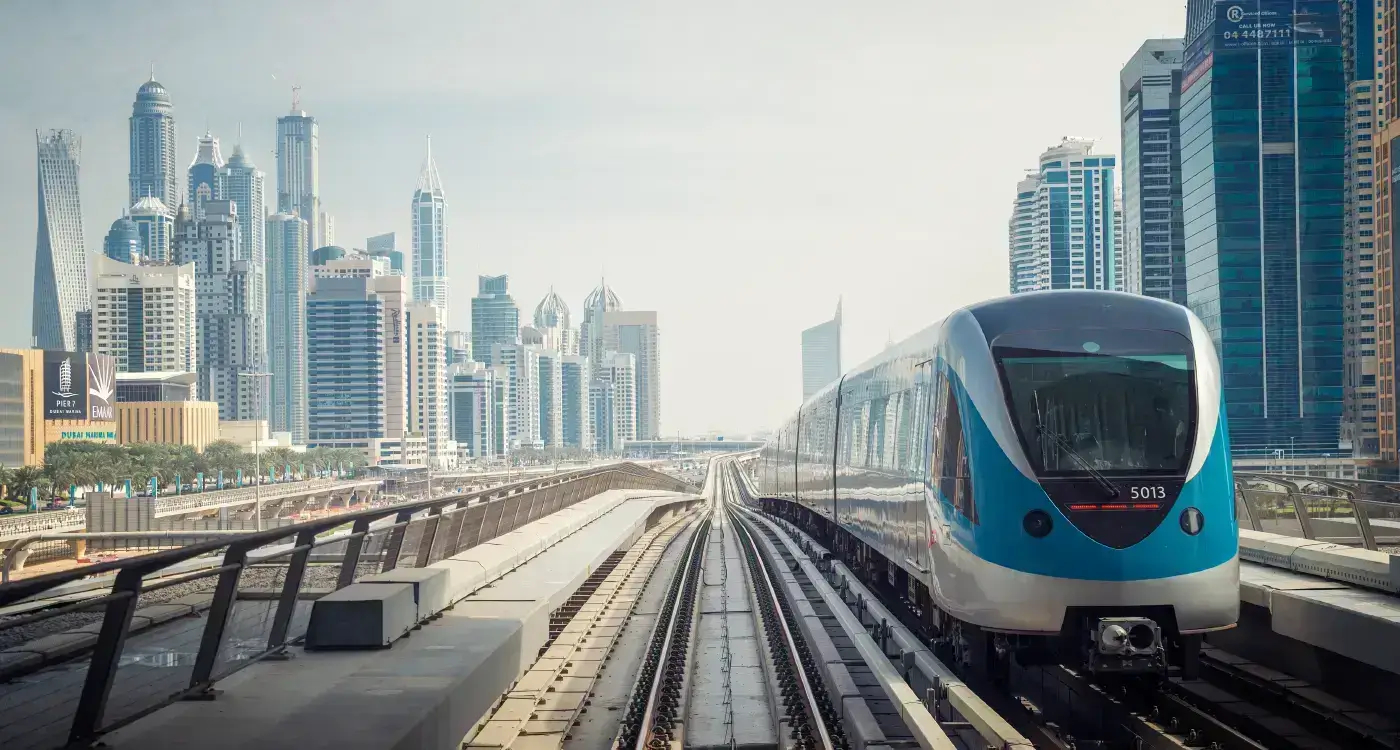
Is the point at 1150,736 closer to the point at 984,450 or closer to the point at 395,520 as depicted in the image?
the point at 984,450

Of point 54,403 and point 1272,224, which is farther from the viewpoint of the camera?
point 54,403

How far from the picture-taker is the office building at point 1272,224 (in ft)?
342

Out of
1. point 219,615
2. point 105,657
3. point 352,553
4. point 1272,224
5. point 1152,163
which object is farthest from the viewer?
point 1152,163

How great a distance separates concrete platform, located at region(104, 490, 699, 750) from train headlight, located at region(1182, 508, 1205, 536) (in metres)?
5.22

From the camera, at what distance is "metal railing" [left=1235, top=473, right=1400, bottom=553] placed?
A: 1204cm

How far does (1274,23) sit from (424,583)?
117 m

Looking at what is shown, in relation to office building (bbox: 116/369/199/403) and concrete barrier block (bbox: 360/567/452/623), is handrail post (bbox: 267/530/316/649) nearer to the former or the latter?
concrete barrier block (bbox: 360/567/452/623)

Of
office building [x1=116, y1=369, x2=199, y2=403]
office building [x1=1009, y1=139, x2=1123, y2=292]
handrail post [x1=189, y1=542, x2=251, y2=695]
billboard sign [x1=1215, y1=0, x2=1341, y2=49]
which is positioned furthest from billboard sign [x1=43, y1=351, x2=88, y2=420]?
office building [x1=1009, y1=139, x2=1123, y2=292]

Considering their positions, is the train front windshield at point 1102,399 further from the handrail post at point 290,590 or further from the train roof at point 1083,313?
the handrail post at point 290,590

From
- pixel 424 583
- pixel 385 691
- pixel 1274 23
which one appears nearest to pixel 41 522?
pixel 424 583

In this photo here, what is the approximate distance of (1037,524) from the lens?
30.9 ft

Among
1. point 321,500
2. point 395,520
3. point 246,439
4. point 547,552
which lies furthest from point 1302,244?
point 246,439

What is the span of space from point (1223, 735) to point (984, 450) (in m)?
2.64

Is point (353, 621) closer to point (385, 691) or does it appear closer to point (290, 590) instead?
point (290, 590)
